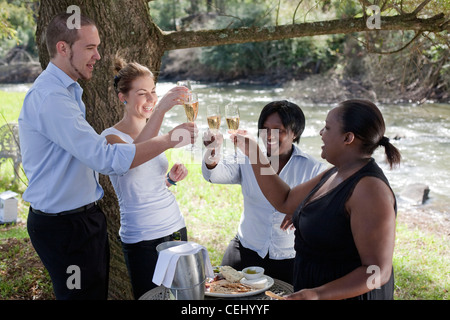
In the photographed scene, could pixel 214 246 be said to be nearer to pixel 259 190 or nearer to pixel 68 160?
pixel 259 190

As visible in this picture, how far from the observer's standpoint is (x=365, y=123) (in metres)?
2.21

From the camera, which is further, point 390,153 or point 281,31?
point 281,31

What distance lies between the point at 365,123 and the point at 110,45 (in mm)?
2288

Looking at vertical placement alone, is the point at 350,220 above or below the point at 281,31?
below

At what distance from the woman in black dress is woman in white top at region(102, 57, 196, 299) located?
0.93 m

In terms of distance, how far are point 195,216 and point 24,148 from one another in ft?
14.8

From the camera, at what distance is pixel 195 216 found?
6973 mm

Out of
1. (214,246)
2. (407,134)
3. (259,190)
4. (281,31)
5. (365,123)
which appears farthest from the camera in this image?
(407,134)

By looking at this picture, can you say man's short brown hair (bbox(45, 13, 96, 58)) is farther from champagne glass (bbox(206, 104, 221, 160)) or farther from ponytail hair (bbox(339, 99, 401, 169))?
ponytail hair (bbox(339, 99, 401, 169))

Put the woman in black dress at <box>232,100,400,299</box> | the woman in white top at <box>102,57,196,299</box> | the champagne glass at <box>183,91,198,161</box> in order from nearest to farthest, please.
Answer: the woman in black dress at <box>232,100,400,299</box> < the champagne glass at <box>183,91,198,161</box> < the woman in white top at <box>102,57,196,299</box>

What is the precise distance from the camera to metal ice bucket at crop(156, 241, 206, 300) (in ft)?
6.66

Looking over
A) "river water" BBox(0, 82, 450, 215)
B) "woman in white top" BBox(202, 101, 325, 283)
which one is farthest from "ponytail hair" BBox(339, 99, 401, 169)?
"river water" BBox(0, 82, 450, 215)

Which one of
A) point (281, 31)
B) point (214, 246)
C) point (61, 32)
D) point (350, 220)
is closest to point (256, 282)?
point (350, 220)

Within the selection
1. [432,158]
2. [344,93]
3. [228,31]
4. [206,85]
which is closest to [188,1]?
[206,85]
